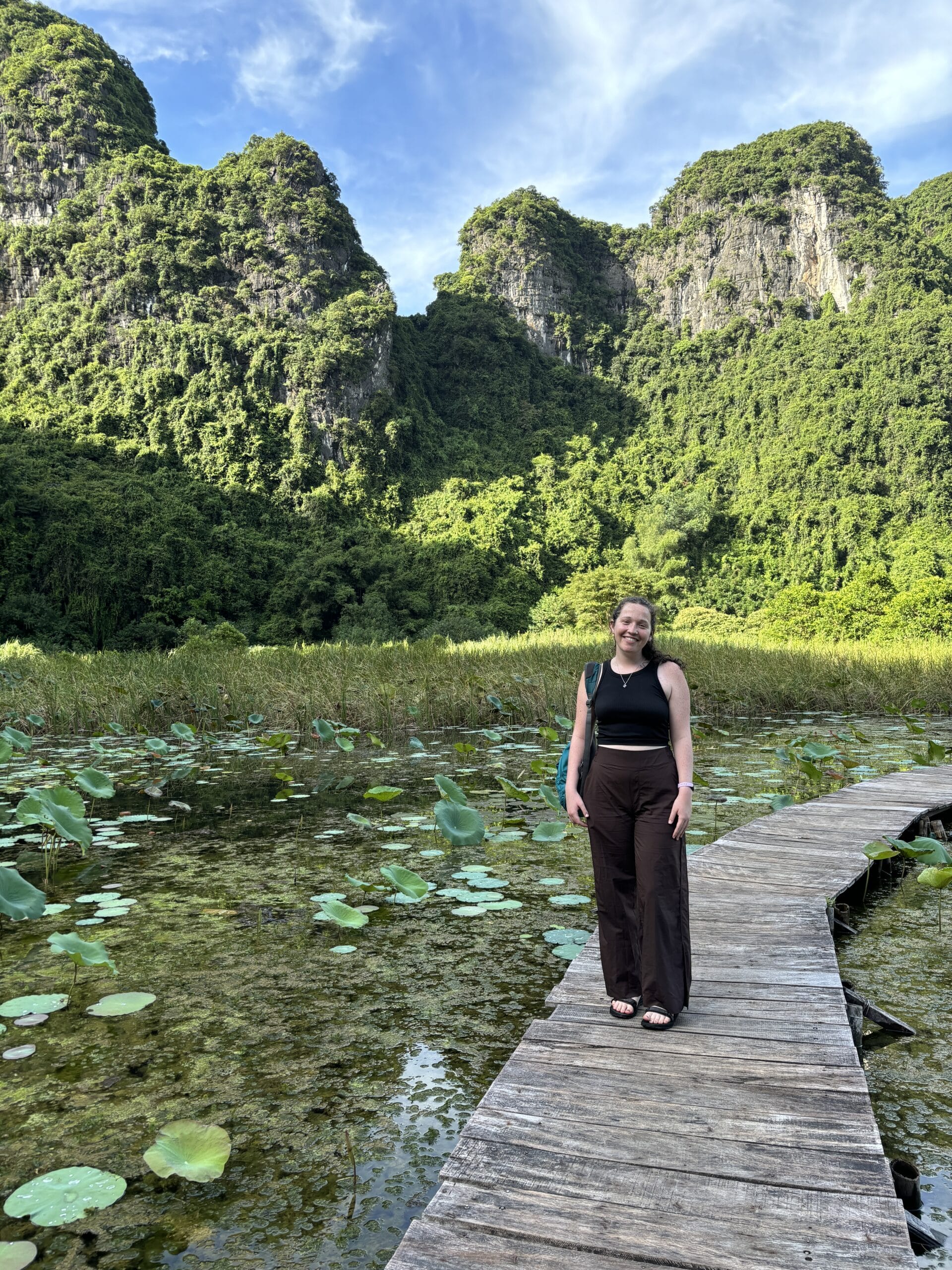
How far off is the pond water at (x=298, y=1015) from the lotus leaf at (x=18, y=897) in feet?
0.79

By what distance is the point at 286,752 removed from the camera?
6195mm

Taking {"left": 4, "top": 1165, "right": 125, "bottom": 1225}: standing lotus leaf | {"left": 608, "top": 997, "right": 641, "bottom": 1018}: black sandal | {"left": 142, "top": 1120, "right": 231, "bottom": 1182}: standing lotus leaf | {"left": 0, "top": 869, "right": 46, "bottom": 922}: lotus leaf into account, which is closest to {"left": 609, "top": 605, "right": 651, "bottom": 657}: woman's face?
A: {"left": 608, "top": 997, "right": 641, "bottom": 1018}: black sandal

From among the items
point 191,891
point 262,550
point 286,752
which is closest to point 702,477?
point 262,550

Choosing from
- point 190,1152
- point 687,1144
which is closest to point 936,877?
point 687,1144

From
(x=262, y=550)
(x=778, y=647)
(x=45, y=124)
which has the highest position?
(x=45, y=124)

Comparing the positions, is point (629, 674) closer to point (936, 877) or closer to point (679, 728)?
point (679, 728)

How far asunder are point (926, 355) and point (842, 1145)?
47.5m

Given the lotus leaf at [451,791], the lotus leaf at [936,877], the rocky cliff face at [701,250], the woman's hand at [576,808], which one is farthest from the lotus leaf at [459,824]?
the rocky cliff face at [701,250]

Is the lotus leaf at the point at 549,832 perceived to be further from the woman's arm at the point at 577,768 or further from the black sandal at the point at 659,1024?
the black sandal at the point at 659,1024

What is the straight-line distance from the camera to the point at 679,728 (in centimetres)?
188

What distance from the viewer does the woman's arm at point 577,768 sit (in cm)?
196

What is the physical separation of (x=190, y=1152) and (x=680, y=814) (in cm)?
110

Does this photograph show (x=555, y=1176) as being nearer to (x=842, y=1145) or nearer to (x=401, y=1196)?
(x=401, y=1196)

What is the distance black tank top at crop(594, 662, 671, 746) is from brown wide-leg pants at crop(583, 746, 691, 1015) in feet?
0.10
